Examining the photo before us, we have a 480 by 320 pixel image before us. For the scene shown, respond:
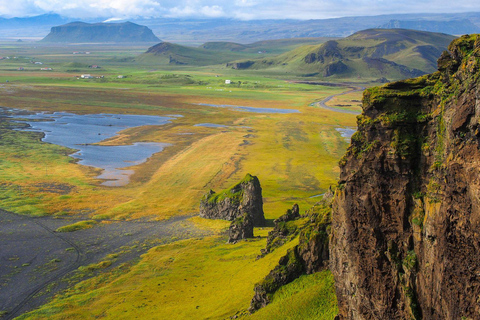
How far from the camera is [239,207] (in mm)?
71938

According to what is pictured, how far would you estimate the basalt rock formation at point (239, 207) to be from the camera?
208ft

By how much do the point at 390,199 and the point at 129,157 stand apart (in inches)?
4100

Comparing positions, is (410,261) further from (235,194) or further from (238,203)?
(235,194)

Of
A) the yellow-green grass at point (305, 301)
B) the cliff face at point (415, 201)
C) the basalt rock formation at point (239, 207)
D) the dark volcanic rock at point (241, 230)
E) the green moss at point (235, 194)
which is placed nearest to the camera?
the cliff face at point (415, 201)

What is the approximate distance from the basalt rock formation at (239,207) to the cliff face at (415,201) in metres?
33.3

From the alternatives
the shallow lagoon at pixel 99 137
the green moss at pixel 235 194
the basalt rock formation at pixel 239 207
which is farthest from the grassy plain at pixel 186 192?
the green moss at pixel 235 194

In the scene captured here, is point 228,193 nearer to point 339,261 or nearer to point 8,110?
point 339,261

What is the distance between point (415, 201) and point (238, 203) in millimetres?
50062

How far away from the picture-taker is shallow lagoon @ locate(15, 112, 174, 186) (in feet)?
375

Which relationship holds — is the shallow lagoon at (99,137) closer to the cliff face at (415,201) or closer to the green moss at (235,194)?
the green moss at (235,194)

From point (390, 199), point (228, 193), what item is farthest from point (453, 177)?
point (228, 193)

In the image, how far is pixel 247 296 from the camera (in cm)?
4253

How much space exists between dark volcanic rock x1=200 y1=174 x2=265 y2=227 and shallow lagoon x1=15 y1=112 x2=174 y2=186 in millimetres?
29375

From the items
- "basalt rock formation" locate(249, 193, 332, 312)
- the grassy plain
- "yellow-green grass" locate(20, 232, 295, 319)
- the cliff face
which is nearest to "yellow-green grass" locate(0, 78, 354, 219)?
the grassy plain
